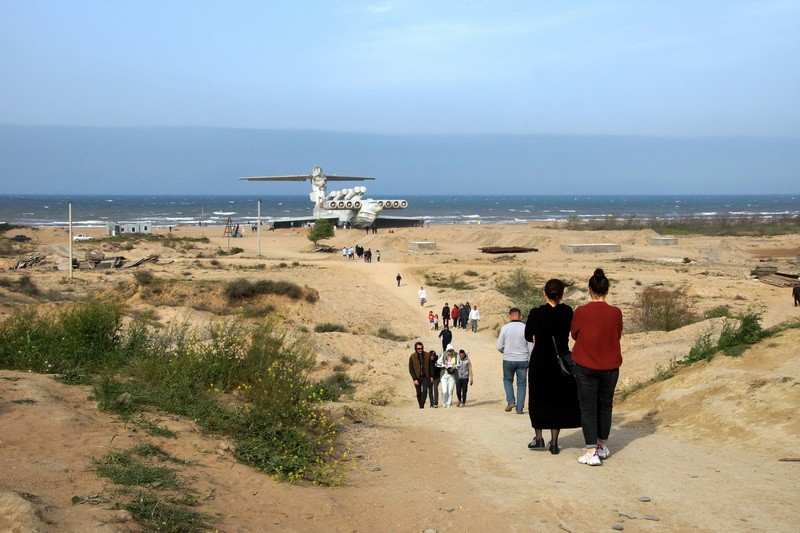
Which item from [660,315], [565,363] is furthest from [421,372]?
[660,315]

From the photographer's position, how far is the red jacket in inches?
282

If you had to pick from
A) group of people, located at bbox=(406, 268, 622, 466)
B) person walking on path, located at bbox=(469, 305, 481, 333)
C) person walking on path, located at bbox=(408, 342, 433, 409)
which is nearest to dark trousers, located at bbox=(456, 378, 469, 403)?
person walking on path, located at bbox=(408, 342, 433, 409)

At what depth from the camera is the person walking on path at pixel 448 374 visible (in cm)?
1232

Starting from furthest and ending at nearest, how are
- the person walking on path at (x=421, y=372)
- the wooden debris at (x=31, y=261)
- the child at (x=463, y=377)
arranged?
the wooden debris at (x=31, y=261) → the child at (x=463, y=377) → the person walking on path at (x=421, y=372)

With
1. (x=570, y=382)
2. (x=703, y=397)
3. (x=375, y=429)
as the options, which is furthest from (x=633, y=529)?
(x=703, y=397)

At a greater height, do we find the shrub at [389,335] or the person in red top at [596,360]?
the person in red top at [596,360]

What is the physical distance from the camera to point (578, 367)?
7309 millimetres

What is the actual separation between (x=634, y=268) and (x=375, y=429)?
35956mm

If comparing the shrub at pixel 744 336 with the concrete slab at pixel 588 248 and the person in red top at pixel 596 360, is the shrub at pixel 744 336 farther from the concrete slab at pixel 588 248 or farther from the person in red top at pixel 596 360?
the concrete slab at pixel 588 248

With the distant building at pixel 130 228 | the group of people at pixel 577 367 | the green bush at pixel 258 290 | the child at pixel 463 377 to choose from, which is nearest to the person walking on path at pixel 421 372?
the child at pixel 463 377

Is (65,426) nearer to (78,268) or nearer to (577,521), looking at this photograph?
(577,521)

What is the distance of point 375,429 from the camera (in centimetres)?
897

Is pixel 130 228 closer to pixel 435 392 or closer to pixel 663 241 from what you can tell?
pixel 663 241

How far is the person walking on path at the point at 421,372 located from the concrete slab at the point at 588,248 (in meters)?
41.8
